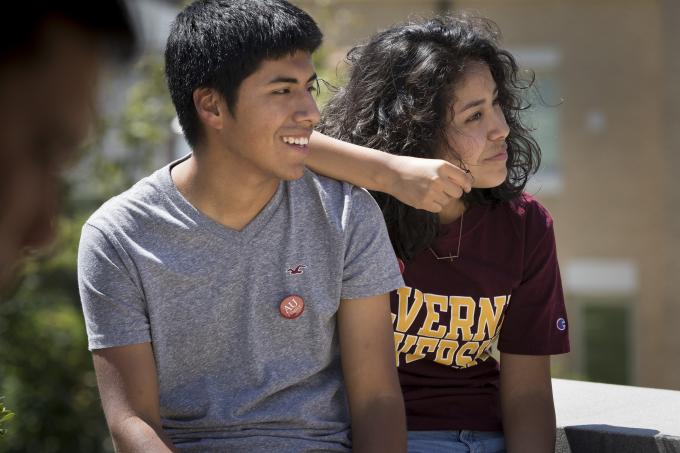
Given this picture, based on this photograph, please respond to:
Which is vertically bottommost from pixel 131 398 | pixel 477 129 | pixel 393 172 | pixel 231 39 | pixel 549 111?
pixel 131 398

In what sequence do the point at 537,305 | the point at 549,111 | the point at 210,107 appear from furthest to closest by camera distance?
1. the point at 549,111
2. the point at 537,305
3. the point at 210,107

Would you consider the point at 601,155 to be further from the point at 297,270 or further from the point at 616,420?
the point at 297,270

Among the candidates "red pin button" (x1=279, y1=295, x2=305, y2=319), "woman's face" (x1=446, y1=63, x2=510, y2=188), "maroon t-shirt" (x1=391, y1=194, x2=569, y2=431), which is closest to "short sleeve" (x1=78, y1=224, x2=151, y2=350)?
"red pin button" (x1=279, y1=295, x2=305, y2=319)

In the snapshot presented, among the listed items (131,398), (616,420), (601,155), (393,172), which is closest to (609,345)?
(601,155)

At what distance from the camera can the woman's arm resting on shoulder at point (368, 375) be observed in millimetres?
2805

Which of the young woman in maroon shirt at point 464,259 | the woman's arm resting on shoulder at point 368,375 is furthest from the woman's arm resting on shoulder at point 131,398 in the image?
the young woman in maroon shirt at point 464,259

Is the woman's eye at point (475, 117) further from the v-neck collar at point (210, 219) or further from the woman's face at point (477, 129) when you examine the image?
the v-neck collar at point (210, 219)

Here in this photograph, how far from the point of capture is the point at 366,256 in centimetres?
285

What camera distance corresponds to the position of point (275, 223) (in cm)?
284

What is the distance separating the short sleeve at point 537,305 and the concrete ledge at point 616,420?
10.7 inches

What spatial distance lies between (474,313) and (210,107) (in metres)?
0.89

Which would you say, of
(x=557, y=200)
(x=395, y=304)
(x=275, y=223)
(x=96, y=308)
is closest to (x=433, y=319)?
(x=395, y=304)

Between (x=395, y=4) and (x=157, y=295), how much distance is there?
992 centimetres

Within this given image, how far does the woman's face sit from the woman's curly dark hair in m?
0.03
